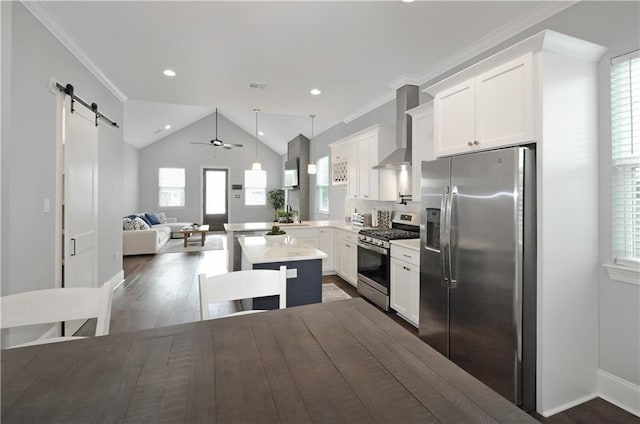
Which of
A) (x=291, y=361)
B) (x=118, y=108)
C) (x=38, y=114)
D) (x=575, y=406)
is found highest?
(x=118, y=108)

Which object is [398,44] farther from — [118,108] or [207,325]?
[118,108]

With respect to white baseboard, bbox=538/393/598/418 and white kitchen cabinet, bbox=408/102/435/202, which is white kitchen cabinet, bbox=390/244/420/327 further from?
white baseboard, bbox=538/393/598/418

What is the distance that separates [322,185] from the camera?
7.77 metres

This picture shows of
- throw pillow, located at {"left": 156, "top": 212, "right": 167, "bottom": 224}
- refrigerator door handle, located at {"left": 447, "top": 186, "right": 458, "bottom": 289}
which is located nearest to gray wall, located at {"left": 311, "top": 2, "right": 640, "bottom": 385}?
refrigerator door handle, located at {"left": 447, "top": 186, "right": 458, "bottom": 289}

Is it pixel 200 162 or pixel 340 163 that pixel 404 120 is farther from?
pixel 200 162

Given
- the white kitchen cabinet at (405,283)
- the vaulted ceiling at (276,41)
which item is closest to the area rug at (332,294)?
the white kitchen cabinet at (405,283)

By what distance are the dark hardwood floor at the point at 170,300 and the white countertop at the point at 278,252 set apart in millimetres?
1237

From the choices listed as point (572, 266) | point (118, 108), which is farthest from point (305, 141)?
point (572, 266)

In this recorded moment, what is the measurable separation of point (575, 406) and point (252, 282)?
7.39 feet

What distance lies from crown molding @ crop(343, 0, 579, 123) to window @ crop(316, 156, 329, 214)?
3.59 m

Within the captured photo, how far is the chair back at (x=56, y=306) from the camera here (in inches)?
50.1

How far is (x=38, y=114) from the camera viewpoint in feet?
8.16

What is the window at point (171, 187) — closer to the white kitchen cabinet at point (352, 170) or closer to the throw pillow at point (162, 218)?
the throw pillow at point (162, 218)

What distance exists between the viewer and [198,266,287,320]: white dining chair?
5.05ft
